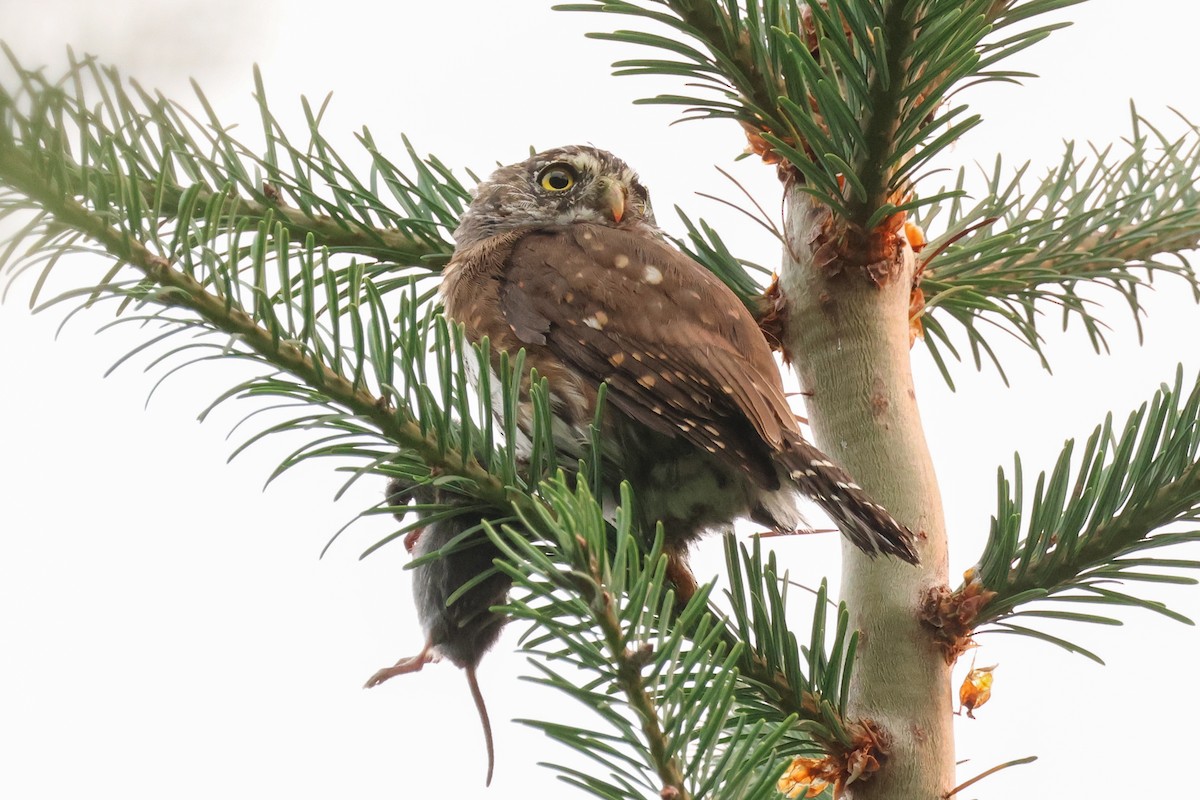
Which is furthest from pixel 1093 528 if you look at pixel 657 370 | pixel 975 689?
pixel 657 370

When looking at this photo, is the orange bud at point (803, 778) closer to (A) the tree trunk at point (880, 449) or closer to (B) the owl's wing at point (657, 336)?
(A) the tree trunk at point (880, 449)

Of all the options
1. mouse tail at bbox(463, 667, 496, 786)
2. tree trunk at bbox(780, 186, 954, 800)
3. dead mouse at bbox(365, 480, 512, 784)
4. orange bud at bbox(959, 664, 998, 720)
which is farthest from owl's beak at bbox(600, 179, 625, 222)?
orange bud at bbox(959, 664, 998, 720)

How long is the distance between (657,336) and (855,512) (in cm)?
70

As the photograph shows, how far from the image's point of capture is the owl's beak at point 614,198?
10.5 feet

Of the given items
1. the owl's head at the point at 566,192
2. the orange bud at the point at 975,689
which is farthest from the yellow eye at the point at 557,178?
the orange bud at the point at 975,689

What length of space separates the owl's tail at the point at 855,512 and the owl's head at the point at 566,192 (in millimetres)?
1615

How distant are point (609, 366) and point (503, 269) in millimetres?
441

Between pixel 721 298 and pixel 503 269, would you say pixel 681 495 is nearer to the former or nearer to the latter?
pixel 721 298

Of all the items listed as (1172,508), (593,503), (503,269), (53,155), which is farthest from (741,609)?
(503,269)

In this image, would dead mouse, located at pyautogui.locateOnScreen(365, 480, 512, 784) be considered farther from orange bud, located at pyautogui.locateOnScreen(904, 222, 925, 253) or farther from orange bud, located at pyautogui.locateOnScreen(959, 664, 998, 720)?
orange bud, located at pyautogui.locateOnScreen(904, 222, 925, 253)

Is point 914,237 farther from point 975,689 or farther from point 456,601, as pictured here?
point 456,601

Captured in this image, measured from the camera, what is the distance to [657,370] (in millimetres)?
2082

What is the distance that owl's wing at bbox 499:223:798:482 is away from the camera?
1972 mm

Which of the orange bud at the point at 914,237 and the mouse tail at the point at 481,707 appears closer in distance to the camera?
the mouse tail at the point at 481,707
